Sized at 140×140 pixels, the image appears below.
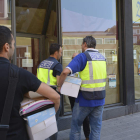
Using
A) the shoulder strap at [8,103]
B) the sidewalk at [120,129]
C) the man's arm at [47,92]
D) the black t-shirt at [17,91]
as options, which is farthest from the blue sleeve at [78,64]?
the sidewalk at [120,129]

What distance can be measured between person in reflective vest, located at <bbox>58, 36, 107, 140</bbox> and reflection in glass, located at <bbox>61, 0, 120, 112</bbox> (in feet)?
7.04

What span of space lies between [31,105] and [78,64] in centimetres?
137

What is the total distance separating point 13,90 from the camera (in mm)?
1317

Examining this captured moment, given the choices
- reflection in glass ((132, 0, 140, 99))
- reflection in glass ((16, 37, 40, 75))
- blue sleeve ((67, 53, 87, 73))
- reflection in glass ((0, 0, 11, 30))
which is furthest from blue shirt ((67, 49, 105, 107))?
reflection in glass ((132, 0, 140, 99))

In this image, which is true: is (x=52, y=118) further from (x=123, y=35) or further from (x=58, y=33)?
(x=123, y=35)

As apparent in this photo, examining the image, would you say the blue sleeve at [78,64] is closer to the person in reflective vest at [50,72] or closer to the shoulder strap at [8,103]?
the person in reflective vest at [50,72]

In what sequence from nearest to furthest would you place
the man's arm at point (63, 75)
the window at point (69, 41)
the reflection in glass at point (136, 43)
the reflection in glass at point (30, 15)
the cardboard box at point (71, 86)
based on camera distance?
1. the man's arm at point (63, 75)
2. the cardboard box at point (71, 86)
3. the window at point (69, 41)
4. the reflection in glass at point (30, 15)
5. the reflection in glass at point (136, 43)

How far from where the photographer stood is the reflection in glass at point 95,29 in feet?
16.8

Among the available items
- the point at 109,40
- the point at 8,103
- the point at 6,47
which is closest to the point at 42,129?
the point at 8,103

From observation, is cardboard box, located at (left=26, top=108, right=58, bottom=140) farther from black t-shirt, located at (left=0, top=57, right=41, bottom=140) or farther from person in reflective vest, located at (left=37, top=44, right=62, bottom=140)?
person in reflective vest, located at (left=37, top=44, right=62, bottom=140)

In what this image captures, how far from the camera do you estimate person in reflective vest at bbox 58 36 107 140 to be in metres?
2.72

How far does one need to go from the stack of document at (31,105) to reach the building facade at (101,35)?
3.71 m

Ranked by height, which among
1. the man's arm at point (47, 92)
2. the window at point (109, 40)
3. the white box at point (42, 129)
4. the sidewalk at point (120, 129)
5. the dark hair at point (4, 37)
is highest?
the window at point (109, 40)

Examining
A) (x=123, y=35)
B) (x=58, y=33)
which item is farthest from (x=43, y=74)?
(x=123, y=35)
